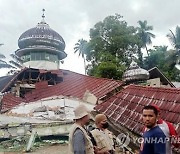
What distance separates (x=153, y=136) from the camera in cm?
300

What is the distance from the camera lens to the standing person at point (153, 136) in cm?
295

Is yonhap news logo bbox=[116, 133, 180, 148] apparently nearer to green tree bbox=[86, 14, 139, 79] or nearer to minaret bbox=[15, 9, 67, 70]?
minaret bbox=[15, 9, 67, 70]

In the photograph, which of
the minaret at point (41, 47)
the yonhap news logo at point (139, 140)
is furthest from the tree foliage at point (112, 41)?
the yonhap news logo at point (139, 140)

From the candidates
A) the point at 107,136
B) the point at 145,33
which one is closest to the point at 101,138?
the point at 107,136

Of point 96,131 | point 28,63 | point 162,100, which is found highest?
point 28,63

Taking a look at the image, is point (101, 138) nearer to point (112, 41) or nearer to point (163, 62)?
point (112, 41)

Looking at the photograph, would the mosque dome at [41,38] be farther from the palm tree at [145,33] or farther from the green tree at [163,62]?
the palm tree at [145,33]

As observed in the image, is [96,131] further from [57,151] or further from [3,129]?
[3,129]

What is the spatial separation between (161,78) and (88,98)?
13.7 m

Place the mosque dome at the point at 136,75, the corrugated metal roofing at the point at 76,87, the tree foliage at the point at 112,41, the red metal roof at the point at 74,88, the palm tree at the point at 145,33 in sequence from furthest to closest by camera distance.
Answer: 1. the palm tree at the point at 145,33
2. the tree foliage at the point at 112,41
3. the corrugated metal roofing at the point at 76,87
4. the red metal roof at the point at 74,88
5. the mosque dome at the point at 136,75

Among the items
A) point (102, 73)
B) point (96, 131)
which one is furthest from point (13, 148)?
point (102, 73)

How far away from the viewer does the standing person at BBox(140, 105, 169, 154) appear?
9.69 ft

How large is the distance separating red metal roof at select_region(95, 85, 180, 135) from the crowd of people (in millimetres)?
1189

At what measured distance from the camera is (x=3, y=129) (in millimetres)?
9086
